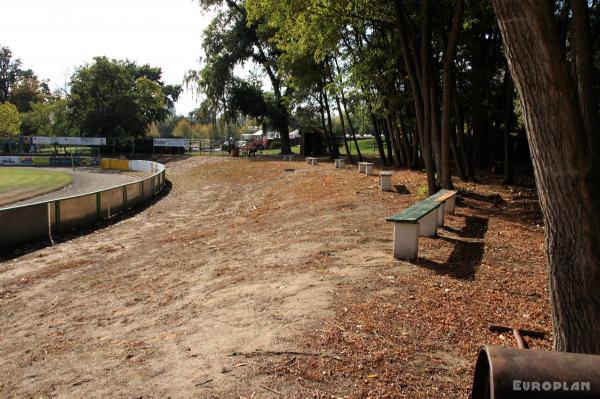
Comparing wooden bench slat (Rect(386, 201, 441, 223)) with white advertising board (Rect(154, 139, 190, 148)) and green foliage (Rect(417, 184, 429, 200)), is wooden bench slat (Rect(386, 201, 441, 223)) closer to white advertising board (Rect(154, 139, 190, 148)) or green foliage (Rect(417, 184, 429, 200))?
green foliage (Rect(417, 184, 429, 200))

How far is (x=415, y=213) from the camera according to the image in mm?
8484

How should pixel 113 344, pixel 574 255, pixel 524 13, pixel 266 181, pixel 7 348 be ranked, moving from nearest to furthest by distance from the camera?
pixel 524 13, pixel 574 255, pixel 113 344, pixel 7 348, pixel 266 181

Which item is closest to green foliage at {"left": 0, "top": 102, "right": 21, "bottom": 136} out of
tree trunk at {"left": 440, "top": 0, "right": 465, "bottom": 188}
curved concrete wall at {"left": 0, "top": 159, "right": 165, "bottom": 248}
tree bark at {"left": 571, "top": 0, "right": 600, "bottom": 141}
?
curved concrete wall at {"left": 0, "top": 159, "right": 165, "bottom": 248}

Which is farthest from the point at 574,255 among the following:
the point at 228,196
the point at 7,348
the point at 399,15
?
the point at 228,196

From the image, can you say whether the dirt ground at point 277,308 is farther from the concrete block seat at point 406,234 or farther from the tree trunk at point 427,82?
the tree trunk at point 427,82

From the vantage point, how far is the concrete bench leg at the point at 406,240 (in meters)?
7.87

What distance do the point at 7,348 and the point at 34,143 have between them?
5746 cm

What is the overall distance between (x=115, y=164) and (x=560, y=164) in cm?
4864

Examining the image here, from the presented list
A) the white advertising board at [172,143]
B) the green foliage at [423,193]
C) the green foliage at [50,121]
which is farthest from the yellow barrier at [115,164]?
the green foliage at [423,193]

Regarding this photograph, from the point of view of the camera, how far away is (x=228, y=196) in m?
23.7

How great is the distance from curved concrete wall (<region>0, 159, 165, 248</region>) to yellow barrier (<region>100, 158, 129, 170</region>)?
26676 millimetres

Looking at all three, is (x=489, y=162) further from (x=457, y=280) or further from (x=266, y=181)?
(x=457, y=280)

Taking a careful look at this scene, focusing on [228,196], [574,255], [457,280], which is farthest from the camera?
[228,196]

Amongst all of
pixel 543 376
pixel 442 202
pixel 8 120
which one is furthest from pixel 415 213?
pixel 8 120
